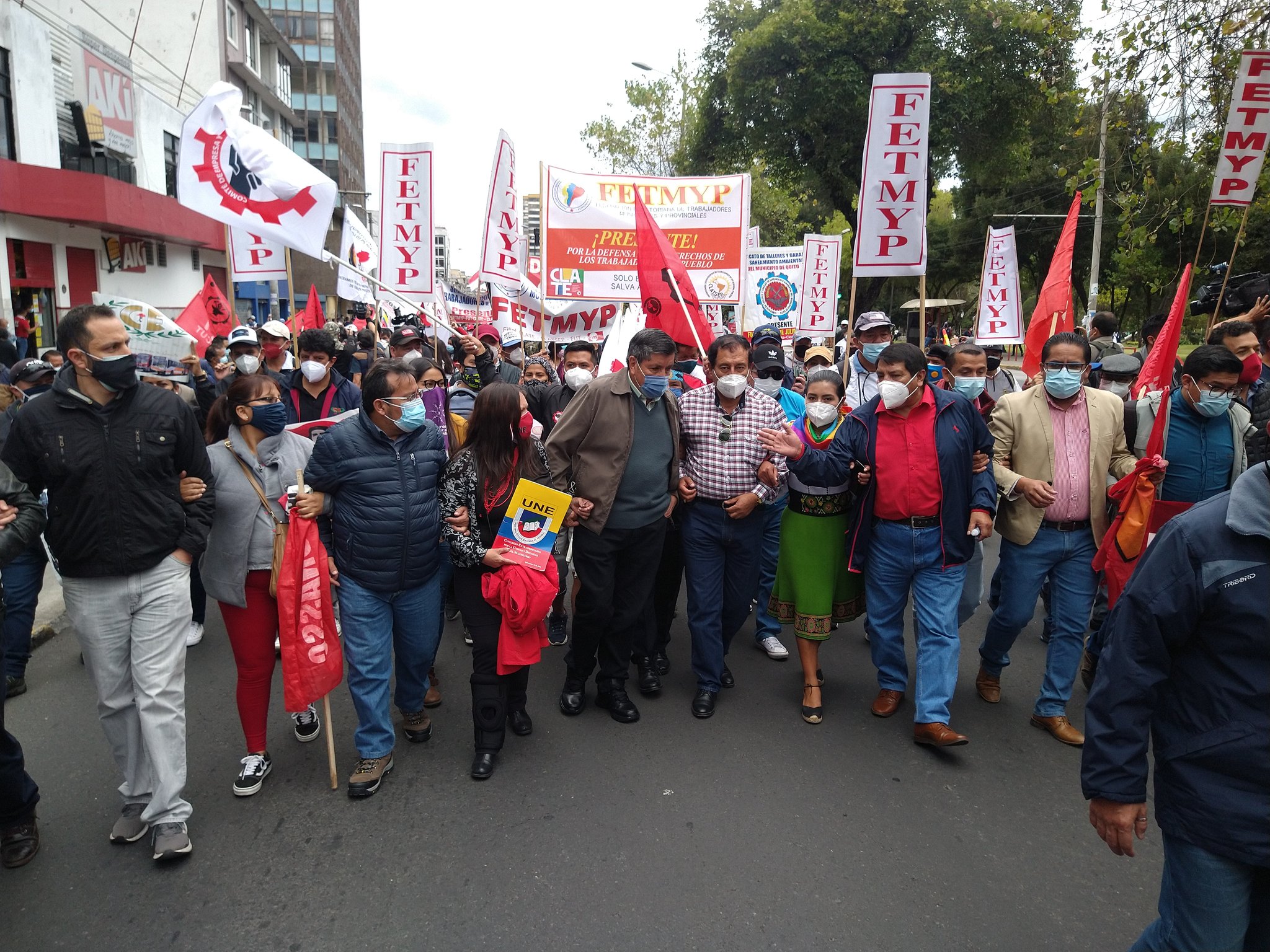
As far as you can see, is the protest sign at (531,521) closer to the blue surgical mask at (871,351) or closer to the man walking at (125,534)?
the man walking at (125,534)

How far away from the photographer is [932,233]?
46.7 meters

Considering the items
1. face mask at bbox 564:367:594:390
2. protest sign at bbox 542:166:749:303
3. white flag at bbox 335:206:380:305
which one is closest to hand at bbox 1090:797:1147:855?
face mask at bbox 564:367:594:390

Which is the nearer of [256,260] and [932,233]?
[256,260]

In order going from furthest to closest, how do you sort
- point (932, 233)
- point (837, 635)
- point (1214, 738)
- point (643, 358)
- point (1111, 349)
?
point (932, 233), point (1111, 349), point (837, 635), point (643, 358), point (1214, 738)

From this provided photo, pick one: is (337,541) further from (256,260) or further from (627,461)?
(256,260)

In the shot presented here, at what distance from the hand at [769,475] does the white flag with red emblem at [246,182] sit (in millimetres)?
3533

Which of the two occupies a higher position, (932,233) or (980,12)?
(980,12)

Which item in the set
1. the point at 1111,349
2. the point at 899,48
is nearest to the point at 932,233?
the point at 899,48

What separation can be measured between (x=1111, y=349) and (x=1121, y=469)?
4392mm


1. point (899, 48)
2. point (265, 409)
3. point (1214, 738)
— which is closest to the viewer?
point (1214, 738)

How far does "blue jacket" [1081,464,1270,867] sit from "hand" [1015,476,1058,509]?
2306 millimetres

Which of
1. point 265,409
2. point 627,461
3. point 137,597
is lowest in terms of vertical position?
point 137,597

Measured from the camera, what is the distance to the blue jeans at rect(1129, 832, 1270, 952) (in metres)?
1.98

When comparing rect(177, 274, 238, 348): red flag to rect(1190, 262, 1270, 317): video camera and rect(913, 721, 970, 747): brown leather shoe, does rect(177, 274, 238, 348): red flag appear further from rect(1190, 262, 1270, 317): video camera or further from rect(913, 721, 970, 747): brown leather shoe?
rect(1190, 262, 1270, 317): video camera
